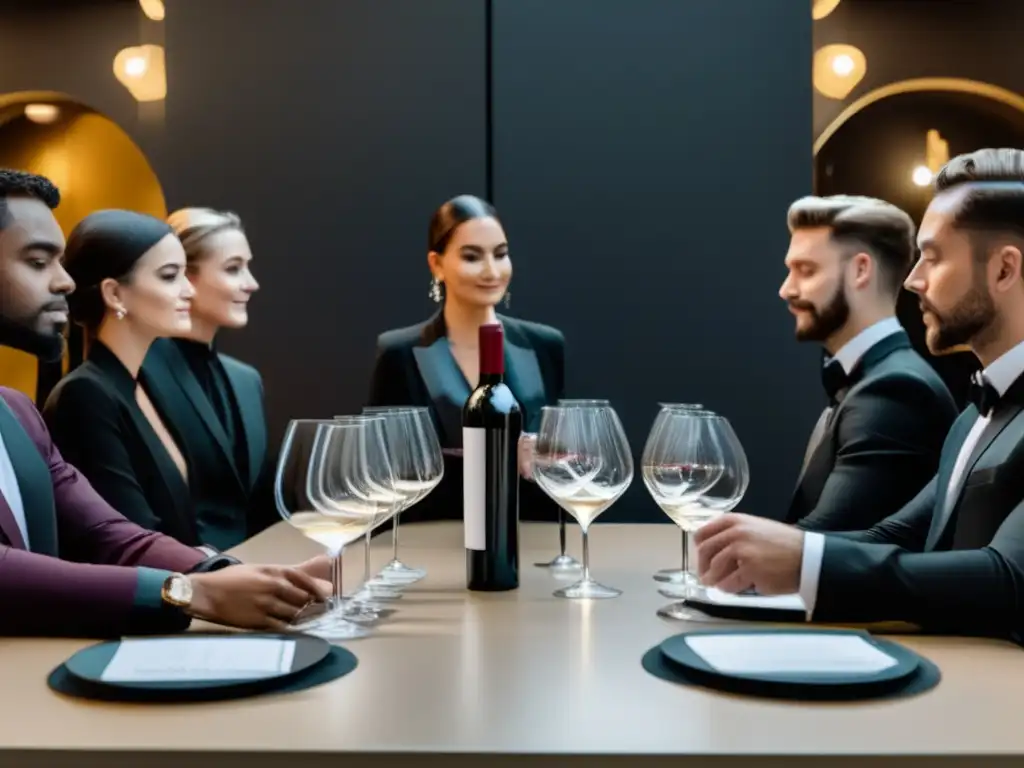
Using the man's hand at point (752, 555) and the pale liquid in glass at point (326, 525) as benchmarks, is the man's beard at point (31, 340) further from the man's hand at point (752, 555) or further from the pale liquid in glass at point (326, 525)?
the man's hand at point (752, 555)

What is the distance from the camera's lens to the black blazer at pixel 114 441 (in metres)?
2.38

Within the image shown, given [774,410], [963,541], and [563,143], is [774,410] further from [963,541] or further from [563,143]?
[963,541]

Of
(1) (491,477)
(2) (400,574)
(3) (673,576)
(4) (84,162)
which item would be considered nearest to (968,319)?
(3) (673,576)

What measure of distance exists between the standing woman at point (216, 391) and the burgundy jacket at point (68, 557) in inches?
16.2

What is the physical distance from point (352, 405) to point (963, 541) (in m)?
1.72

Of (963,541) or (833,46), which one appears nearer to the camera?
(963,541)

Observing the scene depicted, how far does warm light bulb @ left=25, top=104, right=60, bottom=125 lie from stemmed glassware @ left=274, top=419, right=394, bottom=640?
5.08 feet

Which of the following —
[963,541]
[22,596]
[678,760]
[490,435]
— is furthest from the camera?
[963,541]

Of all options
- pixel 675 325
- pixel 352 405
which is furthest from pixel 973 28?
pixel 352 405

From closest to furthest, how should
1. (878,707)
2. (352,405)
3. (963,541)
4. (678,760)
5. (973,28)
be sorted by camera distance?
(678,760) < (878,707) < (963,541) < (973,28) < (352,405)

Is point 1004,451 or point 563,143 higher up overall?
point 563,143

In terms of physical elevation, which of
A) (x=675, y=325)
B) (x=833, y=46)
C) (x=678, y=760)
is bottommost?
(x=678, y=760)

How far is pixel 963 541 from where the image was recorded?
1.78m

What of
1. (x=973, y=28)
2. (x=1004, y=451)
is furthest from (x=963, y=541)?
(x=973, y=28)
